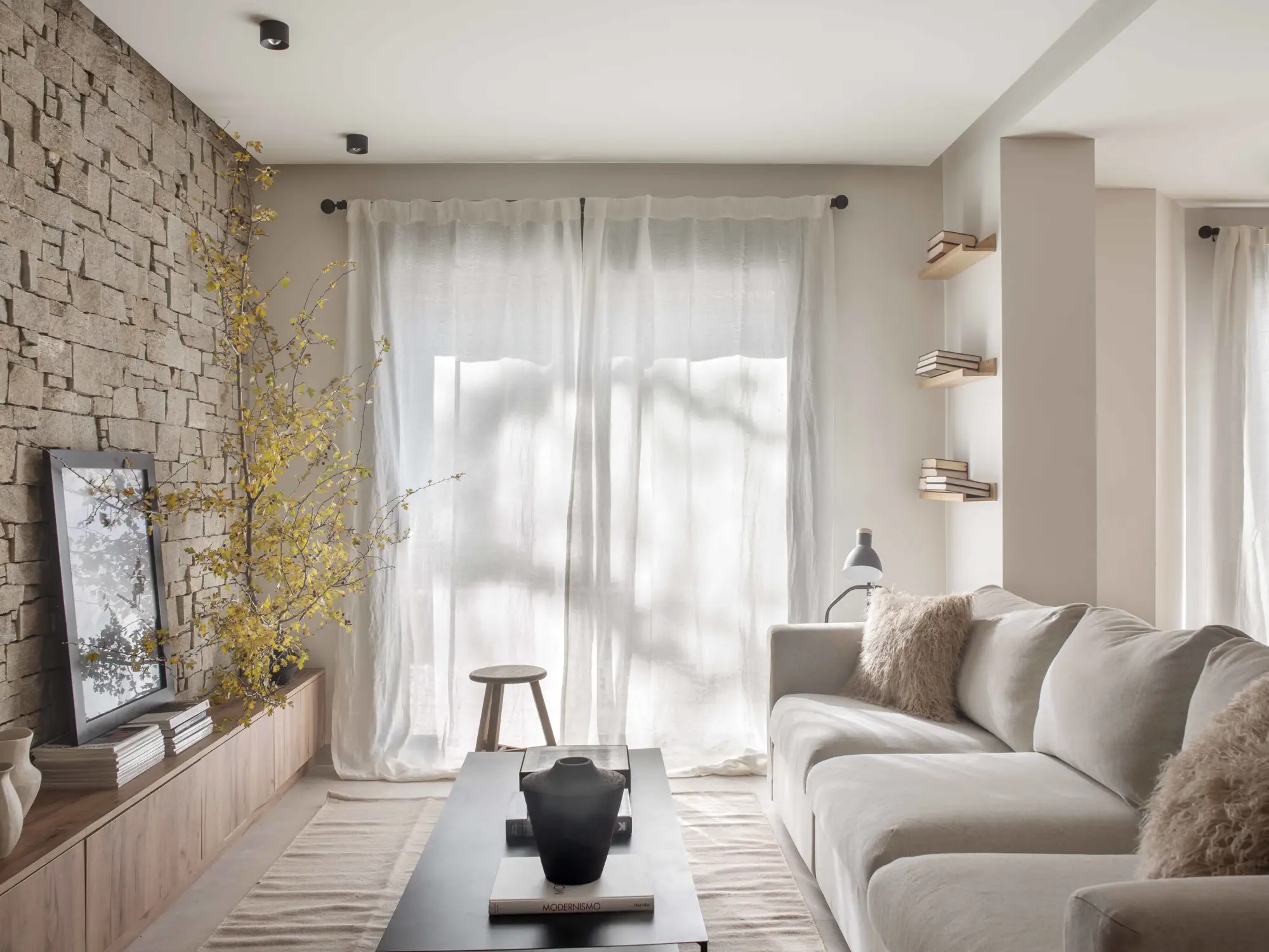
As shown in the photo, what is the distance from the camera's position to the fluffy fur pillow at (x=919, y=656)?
10.9ft

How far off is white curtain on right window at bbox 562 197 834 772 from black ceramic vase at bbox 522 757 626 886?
7.32 feet

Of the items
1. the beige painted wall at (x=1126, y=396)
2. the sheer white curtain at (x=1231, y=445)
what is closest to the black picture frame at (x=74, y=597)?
the beige painted wall at (x=1126, y=396)

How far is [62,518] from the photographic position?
2.84 meters

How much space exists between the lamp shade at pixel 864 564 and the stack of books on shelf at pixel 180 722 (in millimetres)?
2382

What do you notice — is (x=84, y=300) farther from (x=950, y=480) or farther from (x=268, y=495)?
(x=950, y=480)

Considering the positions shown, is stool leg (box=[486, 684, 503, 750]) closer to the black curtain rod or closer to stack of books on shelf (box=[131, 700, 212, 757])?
stack of books on shelf (box=[131, 700, 212, 757])

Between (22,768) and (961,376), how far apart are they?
3463 millimetres

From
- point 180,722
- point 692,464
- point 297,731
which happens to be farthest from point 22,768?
point 692,464

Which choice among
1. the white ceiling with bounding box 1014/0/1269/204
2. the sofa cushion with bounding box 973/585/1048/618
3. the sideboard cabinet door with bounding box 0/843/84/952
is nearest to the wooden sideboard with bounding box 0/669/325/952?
the sideboard cabinet door with bounding box 0/843/84/952

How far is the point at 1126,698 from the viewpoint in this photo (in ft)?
7.66

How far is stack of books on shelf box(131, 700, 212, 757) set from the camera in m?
3.07

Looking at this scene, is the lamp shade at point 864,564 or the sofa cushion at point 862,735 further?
the lamp shade at point 864,564

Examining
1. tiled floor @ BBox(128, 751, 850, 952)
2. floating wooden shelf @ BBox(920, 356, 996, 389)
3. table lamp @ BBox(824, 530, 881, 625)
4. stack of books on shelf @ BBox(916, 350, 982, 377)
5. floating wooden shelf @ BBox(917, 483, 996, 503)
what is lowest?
tiled floor @ BBox(128, 751, 850, 952)

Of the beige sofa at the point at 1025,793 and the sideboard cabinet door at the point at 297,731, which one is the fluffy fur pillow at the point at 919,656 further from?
the sideboard cabinet door at the point at 297,731
